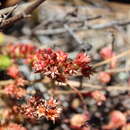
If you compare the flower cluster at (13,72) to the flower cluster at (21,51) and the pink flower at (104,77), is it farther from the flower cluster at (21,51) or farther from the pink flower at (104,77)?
the pink flower at (104,77)

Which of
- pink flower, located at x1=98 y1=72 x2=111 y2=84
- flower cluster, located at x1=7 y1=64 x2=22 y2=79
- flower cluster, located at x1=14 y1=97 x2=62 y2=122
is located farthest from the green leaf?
flower cluster, located at x1=14 y1=97 x2=62 y2=122

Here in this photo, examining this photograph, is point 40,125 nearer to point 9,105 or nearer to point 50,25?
point 9,105

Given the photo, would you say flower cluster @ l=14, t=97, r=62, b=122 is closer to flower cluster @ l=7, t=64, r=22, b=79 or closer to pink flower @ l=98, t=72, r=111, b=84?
flower cluster @ l=7, t=64, r=22, b=79

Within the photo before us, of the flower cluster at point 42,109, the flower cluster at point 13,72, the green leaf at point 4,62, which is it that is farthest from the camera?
the green leaf at point 4,62

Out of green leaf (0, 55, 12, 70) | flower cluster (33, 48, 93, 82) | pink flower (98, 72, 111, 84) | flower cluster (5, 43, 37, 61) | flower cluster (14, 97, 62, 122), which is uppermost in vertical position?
flower cluster (33, 48, 93, 82)

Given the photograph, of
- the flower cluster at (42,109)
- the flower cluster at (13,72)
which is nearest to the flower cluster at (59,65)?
the flower cluster at (42,109)

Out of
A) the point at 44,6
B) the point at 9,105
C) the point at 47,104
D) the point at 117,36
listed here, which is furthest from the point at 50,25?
the point at 47,104

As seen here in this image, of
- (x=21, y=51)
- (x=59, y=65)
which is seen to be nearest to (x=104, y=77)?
(x=21, y=51)

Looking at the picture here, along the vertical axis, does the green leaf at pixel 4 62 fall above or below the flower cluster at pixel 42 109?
below
